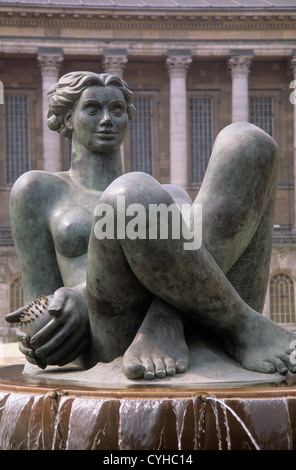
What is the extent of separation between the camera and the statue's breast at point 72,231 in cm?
575

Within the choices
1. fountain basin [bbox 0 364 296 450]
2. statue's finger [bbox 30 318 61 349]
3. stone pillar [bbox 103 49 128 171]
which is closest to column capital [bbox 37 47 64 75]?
stone pillar [bbox 103 49 128 171]

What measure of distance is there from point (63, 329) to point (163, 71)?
43668 millimetres

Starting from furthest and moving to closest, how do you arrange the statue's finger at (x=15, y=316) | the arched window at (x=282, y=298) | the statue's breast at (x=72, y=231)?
the arched window at (x=282, y=298)
the statue's breast at (x=72, y=231)
the statue's finger at (x=15, y=316)

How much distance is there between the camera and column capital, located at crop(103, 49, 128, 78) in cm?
4575

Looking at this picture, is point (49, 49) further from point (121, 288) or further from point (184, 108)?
point (121, 288)

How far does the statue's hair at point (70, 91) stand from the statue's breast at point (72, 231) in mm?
743

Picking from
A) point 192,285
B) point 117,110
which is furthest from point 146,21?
point 192,285

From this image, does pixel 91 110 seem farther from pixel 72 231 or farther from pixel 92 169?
pixel 72 231

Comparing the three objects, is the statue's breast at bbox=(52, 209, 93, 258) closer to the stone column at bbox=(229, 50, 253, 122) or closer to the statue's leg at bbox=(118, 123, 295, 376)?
the statue's leg at bbox=(118, 123, 295, 376)

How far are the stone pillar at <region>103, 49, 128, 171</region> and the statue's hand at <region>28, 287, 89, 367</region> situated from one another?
4052 centimetres

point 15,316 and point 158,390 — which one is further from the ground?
point 15,316

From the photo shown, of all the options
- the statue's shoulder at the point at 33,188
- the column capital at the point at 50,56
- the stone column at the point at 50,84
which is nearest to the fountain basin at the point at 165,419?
the statue's shoulder at the point at 33,188

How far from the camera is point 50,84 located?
44906 millimetres

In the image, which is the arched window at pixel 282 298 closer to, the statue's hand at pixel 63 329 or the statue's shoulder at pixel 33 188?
the statue's shoulder at pixel 33 188
